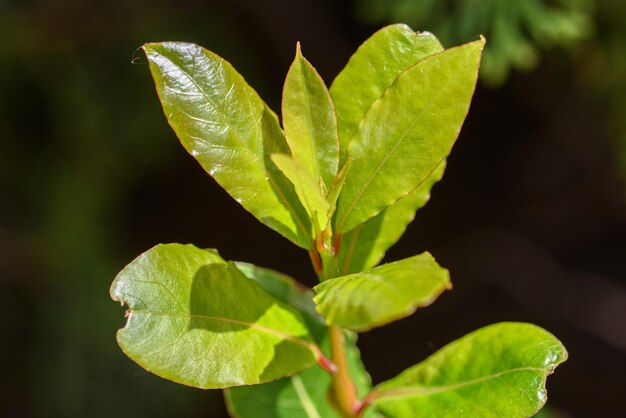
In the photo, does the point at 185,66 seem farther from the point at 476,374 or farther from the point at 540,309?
the point at 540,309

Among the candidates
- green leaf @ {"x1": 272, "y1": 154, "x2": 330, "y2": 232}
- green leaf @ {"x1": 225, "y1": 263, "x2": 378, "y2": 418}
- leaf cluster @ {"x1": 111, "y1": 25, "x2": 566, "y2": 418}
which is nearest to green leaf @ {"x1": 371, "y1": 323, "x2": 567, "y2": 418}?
leaf cluster @ {"x1": 111, "y1": 25, "x2": 566, "y2": 418}

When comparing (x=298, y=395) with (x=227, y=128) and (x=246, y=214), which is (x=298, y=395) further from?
(x=246, y=214)

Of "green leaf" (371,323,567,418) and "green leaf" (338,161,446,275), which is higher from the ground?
"green leaf" (338,161,446,275)

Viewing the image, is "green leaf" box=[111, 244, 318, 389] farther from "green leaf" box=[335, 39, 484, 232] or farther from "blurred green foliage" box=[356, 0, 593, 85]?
"blurred green foliage" box=[356, 0, 593, 85]

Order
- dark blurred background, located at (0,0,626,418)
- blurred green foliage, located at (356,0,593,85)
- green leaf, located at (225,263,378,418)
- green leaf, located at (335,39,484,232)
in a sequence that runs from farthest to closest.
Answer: dark blurred background, located at (0,0,626,418) < blurred green foliage, located at (356,0,593,85) < green leaf, located at (225,263,378,418) < green leaf, located at (335,39,484,232)

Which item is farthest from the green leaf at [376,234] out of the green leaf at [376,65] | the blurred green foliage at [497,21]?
the blurred green foliage at [497,21]

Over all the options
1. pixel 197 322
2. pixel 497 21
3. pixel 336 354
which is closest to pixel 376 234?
pixel 336 354

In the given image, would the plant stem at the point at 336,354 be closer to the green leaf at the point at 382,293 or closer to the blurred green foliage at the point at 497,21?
the green leaf at the point at 382,293
